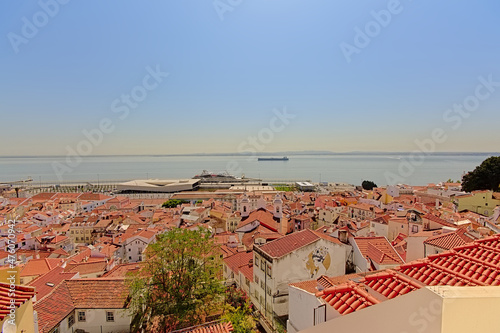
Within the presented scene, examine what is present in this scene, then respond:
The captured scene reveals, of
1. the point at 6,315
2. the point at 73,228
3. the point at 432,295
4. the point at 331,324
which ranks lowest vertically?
the point at 73,228

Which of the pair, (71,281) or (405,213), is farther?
(405,213)

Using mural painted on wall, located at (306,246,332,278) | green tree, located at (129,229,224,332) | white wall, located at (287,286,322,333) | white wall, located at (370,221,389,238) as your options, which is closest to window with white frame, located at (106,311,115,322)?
green tree, located at (129,229,224,332)

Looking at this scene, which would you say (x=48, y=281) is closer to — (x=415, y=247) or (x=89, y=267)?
(x=89, y=267)

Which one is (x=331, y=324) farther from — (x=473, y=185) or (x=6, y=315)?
(x=473, y=185)

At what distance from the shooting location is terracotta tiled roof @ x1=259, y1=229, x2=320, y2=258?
10663mm

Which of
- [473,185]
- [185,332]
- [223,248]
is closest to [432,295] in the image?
[185,332]

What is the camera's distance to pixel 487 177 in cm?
3694

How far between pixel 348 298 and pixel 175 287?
24.6ft

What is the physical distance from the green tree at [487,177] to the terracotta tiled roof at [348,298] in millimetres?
43992

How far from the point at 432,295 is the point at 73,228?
1478 inches

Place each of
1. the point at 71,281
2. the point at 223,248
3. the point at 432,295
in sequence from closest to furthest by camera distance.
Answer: the point at 432,295
the point at 71,281
the point at 223,248

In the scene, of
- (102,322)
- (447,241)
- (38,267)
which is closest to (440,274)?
(447,241)

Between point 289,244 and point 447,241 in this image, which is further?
point 289,244

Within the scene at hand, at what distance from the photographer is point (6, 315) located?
3.13 metres
